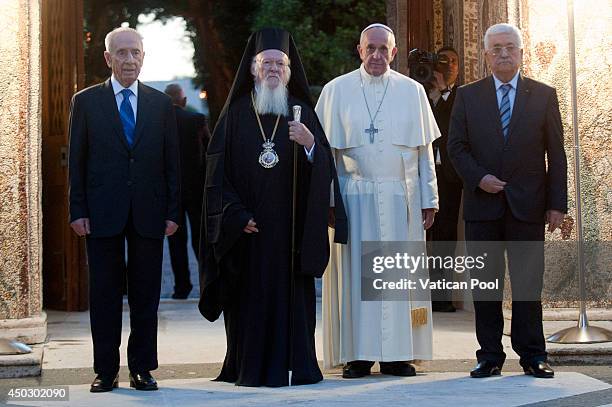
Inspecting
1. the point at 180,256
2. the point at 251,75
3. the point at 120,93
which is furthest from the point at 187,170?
the point at 120,93

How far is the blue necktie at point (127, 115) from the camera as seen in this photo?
24.1 ft

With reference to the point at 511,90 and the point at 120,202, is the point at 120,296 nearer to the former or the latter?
the point at 120,202

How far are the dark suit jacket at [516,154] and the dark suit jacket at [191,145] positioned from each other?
17.7ft

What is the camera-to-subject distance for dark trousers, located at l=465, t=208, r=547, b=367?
24.9 feet

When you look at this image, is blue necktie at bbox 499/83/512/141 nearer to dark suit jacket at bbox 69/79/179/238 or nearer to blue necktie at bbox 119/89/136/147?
dark suit jacket at bbox 69/79/179/238

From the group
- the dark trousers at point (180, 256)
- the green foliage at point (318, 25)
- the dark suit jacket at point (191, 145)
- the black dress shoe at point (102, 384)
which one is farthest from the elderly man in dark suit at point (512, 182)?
the green foliage at point (318, 25)

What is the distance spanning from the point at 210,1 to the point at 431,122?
14438 millimetres

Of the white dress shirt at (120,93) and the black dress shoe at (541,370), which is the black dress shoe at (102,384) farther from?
the black dress shoe at (541,370)

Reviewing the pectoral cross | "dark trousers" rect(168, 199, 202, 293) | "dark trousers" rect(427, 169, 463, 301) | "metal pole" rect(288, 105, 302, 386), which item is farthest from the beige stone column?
"dark trousers" rect(168, 199, 202, 293)

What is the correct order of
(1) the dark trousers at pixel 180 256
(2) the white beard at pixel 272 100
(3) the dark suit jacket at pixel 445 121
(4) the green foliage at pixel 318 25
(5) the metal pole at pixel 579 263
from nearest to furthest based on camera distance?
(2) the white beard at pixel 272 100 → (5) the metal pole at pixel 579 263 → (3) the dark suit jacket at pixel 445 121 → (1) the dark trousers at pixel 180 256 → (4) the green foliage at pixel 318 25

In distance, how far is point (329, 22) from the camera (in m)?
25.2

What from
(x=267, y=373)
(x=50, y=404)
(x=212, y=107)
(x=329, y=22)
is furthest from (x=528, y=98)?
(x=329, y=22)

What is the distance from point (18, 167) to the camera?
343 inches

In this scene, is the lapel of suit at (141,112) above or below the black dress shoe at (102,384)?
above
